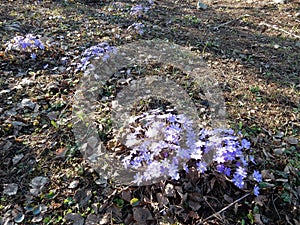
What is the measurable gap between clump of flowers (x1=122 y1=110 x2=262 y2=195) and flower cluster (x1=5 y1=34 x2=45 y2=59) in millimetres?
2102

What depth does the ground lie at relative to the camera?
5.98 feet

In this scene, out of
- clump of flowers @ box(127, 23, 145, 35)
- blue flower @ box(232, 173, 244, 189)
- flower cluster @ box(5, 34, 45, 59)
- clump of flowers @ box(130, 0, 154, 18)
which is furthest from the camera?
clump of flowers @ box(130, 0, 154, 18)

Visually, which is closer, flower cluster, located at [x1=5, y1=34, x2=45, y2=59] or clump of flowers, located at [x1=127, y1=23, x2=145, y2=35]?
flower cluster, located at [x1=5, y1=34, x2=45, y2=59]

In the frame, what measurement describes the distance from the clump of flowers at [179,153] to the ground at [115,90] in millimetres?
102

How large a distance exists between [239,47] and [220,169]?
2501 mm

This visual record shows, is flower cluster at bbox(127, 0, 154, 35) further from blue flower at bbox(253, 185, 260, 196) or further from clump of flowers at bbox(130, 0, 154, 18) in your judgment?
blue flower at bbox(253, 185, 260, 196)

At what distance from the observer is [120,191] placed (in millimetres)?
1897

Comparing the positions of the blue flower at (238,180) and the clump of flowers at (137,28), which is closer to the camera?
the blue flower at (238,180)

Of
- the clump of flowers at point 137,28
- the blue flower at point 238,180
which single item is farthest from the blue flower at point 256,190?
the clump of flowers at point 137,28

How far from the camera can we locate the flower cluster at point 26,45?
3.31 metres

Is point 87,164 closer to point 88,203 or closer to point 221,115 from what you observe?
point 88,203

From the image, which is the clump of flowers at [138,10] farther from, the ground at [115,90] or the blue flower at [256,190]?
the blue flower at [256,190]

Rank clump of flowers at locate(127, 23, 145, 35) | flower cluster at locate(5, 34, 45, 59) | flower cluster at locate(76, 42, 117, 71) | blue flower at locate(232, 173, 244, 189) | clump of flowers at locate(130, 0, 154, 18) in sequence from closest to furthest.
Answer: blue flower at locate(232, 173, 244, 189) < flower cluster at locate(76, 42, 117, 71) < flower cluster at locate(5, 34, 45, 59) < clump of flowers at locate(127, 23, 145, 35) < clump of flowers at locate(130, 0, 154, 18)

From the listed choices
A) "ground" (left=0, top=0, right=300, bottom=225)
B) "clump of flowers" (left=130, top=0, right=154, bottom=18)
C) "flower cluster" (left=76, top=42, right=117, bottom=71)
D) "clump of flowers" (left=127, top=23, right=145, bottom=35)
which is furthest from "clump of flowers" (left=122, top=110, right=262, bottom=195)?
"clump of flowers" (left=130, top=0, right=154, bottom=18)
